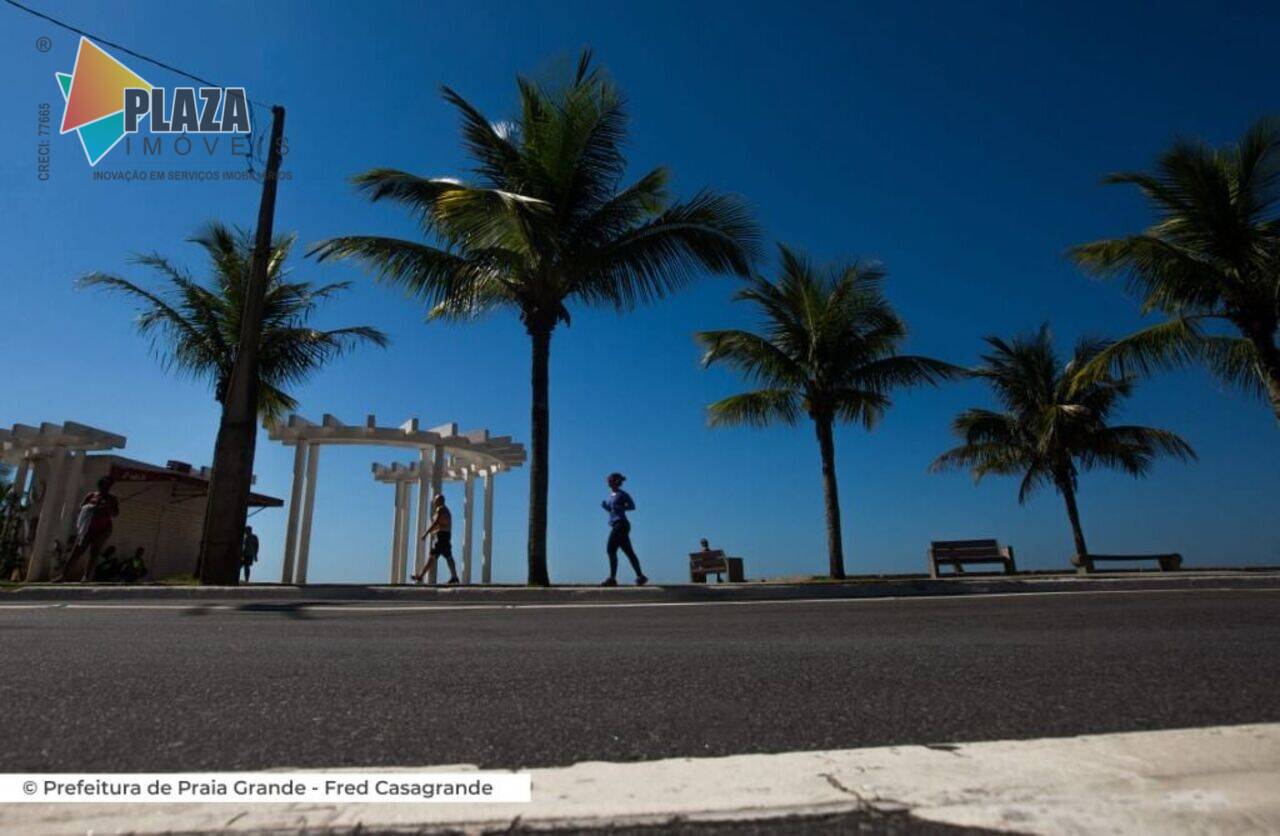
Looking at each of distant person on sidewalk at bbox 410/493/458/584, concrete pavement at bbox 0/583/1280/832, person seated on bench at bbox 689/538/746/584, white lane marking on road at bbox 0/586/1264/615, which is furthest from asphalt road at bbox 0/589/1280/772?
person seated on bench at bbox 689/538/746/584

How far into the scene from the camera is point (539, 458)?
10.4 metres

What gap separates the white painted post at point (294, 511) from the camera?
1608 centimetres

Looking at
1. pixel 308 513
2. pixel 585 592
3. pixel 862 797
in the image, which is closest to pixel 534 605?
pixel 585 592

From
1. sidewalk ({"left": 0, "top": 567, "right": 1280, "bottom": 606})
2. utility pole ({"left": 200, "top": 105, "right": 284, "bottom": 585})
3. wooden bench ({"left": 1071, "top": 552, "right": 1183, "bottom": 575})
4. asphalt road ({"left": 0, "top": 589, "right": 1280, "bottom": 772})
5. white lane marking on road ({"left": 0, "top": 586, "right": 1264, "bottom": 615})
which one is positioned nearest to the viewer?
asphalt road ({"left": 0, "top": 589, "right": 1280, "bottom": 772})

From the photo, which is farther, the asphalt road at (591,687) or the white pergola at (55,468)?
the white pergola at (55,468)

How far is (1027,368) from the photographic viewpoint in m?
22.5

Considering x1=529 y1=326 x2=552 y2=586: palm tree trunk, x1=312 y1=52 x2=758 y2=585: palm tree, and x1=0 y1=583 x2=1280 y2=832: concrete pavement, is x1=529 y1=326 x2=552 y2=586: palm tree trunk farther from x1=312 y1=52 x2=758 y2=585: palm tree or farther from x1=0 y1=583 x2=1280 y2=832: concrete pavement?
x1=0 y1=583 x2=1280 y2=832: concrete pavement

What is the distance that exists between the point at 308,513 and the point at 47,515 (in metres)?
6.15

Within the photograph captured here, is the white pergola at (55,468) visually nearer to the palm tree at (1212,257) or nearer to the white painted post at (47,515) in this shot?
the white painted post at (47,515)

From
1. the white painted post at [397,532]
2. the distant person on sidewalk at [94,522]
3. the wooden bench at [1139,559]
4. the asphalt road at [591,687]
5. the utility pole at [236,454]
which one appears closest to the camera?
the asphalt road at [591,687]

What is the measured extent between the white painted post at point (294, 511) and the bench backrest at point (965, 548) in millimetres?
15055

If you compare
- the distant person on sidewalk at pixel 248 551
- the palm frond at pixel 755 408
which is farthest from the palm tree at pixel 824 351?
the distant person on sidewalk at pixel 248 551

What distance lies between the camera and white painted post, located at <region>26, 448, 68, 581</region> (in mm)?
16281

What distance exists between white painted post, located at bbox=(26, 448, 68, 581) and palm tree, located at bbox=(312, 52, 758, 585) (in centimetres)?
1164
